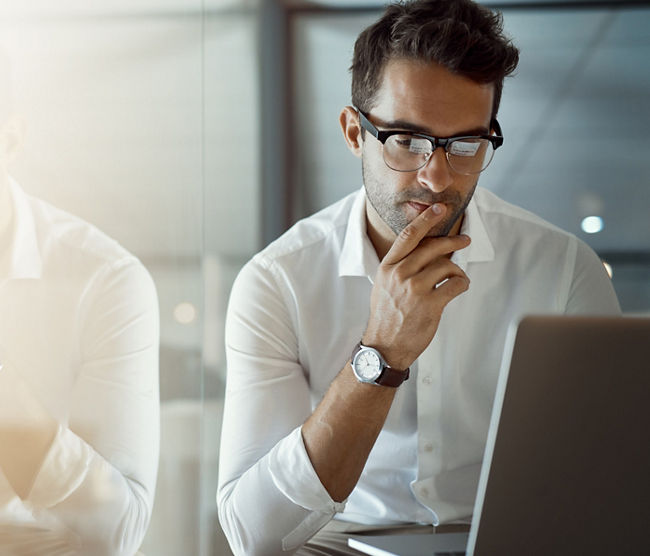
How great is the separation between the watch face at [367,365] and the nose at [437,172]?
357mm

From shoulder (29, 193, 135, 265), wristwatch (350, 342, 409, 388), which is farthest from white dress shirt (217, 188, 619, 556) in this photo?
shoulder (29, 193, 135, 265)

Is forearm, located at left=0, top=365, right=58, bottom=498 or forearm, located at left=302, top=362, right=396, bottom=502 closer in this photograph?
forearm, located at left=0, top=365, right=58, bottom=498

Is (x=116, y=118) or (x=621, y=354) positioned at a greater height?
(x=116, y=118)

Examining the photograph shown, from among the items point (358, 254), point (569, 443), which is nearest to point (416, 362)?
point (358, 254)

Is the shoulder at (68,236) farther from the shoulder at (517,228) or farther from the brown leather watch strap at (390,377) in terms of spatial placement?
the shoulder at (517,228)

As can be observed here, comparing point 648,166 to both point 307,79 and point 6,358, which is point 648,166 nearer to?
point 307,79

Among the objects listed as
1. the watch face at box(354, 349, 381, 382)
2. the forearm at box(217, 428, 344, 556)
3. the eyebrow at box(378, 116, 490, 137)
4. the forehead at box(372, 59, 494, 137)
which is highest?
the forehead at box(372, 59, 494, 137)

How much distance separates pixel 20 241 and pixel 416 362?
32.0 inches

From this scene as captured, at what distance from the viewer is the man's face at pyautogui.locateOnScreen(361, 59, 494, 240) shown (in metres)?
1.43

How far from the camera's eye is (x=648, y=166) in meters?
2.26

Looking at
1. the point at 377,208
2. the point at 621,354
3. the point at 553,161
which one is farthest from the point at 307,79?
the point at 621,354

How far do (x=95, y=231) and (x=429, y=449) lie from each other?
2.58 ft

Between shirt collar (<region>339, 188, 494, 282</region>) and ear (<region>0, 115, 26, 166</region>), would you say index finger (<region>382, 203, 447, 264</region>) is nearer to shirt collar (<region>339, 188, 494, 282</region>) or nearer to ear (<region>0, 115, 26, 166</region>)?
shirt collar (<region>339, 188, 494, 282</region>)

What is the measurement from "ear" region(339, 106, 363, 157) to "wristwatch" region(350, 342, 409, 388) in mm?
520
